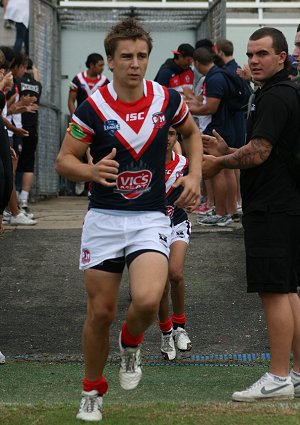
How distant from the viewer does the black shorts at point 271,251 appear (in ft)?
19.5

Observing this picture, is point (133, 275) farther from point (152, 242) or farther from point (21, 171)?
point (21, 171)

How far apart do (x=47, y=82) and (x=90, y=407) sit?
11.5 meters

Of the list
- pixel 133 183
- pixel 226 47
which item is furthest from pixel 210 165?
pixel 226 47

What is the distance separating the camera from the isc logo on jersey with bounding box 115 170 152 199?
550 cm

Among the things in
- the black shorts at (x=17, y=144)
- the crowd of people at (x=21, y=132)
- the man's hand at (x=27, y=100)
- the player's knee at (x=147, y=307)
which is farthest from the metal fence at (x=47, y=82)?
the player's knee at (x=147, y=307)

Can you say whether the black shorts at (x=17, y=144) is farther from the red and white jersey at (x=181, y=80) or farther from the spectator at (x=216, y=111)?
the red and white jersey at (x=181, y=80)

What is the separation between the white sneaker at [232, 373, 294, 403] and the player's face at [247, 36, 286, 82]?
73.7 inches

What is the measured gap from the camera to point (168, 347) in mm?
7754

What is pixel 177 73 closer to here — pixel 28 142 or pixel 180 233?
pixel 28 142

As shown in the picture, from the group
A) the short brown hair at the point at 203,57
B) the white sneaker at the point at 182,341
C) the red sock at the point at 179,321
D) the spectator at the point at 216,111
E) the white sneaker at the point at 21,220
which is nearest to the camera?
the white sneaker at the point at 182,341

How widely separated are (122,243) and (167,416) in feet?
3.28

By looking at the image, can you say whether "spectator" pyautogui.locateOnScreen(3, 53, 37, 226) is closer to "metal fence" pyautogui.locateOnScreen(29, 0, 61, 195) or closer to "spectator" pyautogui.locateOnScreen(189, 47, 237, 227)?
"spectator" pyautogui.locateOnScreen(189, 47, 237, 227)

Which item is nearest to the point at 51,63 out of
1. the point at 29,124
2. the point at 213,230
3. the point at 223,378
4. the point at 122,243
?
the point at 29,124

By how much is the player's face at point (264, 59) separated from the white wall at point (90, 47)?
11527 millimetres
